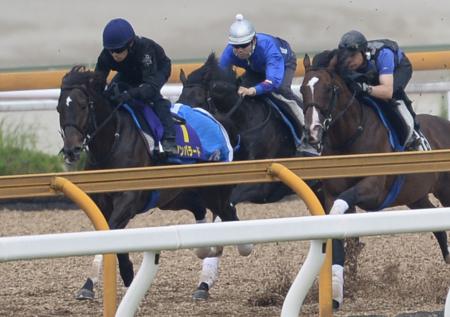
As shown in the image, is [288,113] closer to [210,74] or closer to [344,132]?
[210,74]

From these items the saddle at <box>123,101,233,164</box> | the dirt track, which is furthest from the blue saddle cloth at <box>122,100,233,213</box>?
the dirt track

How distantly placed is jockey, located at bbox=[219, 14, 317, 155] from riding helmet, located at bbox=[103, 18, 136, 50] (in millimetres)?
1162

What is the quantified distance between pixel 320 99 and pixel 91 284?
1.69 m

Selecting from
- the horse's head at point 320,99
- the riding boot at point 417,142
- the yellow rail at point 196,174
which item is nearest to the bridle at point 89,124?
the horse's head at point 320,99

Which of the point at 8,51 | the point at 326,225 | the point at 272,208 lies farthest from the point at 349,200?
the point at 8,51

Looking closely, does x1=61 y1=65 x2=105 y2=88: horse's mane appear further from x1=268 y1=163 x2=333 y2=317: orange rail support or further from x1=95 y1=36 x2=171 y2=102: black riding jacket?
x1=268 y1=163 x2=333 y2=317: orange rail support

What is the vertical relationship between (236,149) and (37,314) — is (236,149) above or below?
above

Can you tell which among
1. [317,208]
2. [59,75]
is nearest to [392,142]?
[317,208]

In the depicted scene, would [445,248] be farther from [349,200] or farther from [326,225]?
[326,225]

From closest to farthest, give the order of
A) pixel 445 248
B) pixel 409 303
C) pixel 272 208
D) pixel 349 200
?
pixel 409 303 → pixel 349 200 → pixel 445 248 → pixel 272 208

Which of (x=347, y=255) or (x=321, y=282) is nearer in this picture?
(x=321, y=282)

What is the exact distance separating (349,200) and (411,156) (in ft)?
5.04

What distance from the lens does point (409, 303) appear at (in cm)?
789

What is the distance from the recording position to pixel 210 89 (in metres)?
9.88
